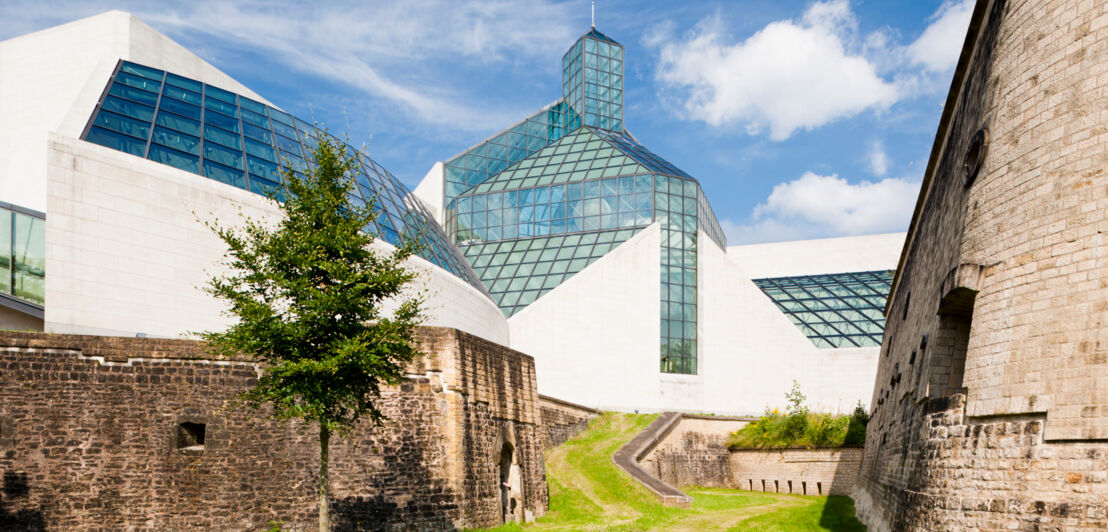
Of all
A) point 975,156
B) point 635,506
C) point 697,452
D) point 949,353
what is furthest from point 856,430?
point 975,156

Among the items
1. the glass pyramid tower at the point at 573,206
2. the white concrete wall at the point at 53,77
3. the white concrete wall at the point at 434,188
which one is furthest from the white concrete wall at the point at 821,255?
the white concrete wall at the point at 53,77

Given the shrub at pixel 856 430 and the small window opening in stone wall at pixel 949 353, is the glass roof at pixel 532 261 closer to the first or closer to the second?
the shrub at pixel 856 430

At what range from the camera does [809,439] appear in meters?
32.1

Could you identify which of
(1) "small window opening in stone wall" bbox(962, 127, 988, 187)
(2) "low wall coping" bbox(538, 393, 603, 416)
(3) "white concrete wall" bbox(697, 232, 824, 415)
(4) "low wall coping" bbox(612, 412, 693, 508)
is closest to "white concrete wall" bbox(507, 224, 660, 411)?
(3) "white concrete wall" bbox(697, 232, 824, 415)

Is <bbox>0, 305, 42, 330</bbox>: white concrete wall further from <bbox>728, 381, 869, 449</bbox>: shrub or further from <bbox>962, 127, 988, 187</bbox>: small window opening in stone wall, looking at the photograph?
<bbox>728, 381, 869, 449</bbox>: shrub

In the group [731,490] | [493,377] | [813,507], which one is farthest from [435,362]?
[731,490]

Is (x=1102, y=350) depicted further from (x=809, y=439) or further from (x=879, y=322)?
(x=879, y=322)

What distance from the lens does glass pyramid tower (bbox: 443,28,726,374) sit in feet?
137

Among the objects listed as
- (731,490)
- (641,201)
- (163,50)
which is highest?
(163,50)

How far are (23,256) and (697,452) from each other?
24.3 metres

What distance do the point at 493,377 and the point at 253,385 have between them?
5972mm

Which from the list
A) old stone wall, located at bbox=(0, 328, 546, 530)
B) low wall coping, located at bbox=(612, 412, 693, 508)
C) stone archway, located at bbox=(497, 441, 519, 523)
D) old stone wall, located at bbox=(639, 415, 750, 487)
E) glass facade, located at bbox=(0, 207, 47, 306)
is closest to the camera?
old stone wall, located at bbox=(0, 328, 546, 530)

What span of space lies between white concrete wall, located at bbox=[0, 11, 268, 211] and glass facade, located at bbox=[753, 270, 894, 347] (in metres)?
31.2

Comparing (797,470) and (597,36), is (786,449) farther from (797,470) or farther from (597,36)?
(597,36)
